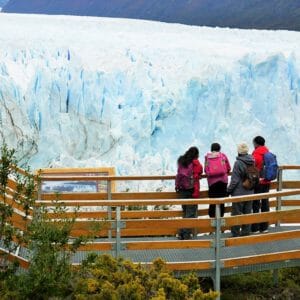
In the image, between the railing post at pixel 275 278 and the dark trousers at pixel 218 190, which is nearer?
the dark trousers at pixel 218 190

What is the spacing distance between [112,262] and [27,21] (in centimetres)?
1551

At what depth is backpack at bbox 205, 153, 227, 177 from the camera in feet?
21.9

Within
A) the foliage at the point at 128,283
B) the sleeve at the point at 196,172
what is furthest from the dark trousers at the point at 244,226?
the foliage at the point at 128,283

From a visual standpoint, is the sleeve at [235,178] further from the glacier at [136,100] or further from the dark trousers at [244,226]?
the glacier at [136,100]

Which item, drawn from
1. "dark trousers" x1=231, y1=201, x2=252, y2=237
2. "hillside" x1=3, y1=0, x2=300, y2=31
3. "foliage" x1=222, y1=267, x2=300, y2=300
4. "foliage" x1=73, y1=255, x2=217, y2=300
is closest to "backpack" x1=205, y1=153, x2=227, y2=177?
"dark trousers" x1=231, y1=201, x2=252, y2=237

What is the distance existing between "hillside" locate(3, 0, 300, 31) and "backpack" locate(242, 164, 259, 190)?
2403cm

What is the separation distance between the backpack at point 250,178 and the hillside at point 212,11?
2403 cm

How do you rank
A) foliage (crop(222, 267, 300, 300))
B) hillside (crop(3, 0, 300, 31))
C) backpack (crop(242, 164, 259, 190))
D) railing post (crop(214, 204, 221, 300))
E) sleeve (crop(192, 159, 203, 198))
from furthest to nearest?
hillside (crop(3, 0, 300, 31)) → sleeve (crop(192, 159, 203, 198)) → foliage (crop(222, 267, 300, 300)) → backpack (crop(242, 164, 259, 190)) → railing post (crop(214, 204, 221, 300))

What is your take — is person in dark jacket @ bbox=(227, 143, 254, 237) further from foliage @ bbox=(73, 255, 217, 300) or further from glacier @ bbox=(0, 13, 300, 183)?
glacier @ bbox=(0, 13, 300, 183)

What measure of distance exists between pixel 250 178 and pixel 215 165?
17.2 inches

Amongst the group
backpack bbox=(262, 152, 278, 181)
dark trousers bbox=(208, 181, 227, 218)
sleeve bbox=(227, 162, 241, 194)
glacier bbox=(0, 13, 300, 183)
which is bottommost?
dark trousers bbox=(208, 181, 227, 218)

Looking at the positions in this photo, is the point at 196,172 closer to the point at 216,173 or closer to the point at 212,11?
the point at 216,173

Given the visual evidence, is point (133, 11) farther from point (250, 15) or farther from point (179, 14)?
point (250, 15)

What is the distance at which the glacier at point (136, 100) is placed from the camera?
1445 centimetres
